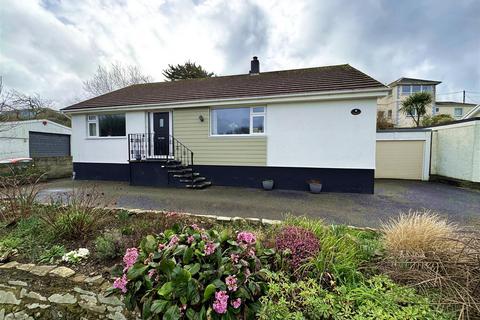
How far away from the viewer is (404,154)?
11.1m

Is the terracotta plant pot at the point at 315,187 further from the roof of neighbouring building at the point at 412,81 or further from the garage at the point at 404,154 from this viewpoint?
the roof of neighbouring building at the point at 412,81

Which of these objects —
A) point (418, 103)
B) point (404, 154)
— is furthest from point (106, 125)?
point (418, 103)

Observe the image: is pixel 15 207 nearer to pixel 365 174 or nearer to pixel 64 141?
pixel 365 174

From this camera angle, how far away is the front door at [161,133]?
9.86 meters

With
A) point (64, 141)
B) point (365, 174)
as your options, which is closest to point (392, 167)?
point (365, 174)

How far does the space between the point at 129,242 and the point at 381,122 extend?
22276 mm

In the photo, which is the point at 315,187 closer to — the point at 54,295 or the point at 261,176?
the point at 261,176

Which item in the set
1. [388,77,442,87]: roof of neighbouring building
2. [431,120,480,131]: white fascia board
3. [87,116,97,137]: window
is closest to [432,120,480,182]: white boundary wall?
[431,120,480,131]: white fascia board

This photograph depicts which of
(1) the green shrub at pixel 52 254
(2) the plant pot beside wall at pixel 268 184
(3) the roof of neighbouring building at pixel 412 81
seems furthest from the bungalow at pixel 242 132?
(3) the roof of neighbouring building at pixel 412 81

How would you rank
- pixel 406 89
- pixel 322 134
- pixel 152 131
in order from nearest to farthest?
pixel 322 134 → pixel 152 131 → pixel 406 89

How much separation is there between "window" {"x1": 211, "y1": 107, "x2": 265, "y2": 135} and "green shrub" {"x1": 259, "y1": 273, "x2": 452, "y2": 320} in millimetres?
7145

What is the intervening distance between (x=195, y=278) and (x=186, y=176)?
23.6 ft

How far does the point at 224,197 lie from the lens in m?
7.14

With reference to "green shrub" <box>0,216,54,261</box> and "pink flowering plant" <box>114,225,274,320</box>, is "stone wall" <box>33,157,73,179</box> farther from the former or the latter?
"pink flowering plant" <box>114,225,274,320</box>
